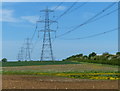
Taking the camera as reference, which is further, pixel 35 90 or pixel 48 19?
pixel 48 19

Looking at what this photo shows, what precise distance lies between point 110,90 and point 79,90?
6.01 ft

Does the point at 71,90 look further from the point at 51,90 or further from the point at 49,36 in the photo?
the point at 49,36

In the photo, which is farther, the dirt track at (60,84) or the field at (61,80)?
the field at (61,80)

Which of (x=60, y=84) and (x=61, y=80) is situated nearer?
(x=60, y=84)

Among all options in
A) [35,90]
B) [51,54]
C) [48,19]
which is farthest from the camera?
[51,54]

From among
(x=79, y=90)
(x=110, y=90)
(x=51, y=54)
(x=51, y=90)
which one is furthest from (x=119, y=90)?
(x=51, y=54)

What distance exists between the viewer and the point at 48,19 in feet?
215

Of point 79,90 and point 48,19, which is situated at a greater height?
point 48,19

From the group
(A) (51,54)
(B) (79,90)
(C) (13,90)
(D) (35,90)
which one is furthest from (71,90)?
(A) (51,54)

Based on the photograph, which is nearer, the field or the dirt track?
the dirt track

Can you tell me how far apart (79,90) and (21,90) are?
3269mm

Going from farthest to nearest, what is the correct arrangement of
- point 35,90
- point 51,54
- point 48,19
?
point 51,54 → point 48,19 → point 35,90

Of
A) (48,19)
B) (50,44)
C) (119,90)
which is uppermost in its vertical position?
(48,19)

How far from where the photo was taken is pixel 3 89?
18688 mm
